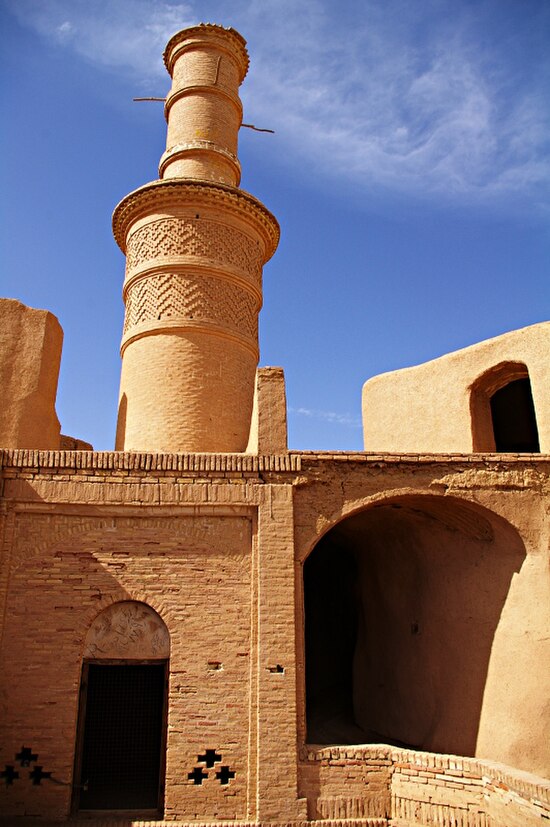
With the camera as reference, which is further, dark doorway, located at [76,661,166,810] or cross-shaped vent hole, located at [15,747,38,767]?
dark doorway, located at [76,661,166,810]

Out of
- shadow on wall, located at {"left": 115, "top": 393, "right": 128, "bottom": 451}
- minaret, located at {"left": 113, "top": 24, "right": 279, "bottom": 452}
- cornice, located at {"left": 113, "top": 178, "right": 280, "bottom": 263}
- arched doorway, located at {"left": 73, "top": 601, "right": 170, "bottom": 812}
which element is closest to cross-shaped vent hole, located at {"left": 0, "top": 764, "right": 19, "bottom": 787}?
arched doorway, located at {"left": 73, "top": 601, "right": 170, "bottom": 812}

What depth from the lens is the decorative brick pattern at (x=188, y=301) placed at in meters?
9.97

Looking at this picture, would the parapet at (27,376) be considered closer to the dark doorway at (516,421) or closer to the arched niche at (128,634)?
the arched niche at (128,634)

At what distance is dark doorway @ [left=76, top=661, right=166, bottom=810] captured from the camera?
7.43 m

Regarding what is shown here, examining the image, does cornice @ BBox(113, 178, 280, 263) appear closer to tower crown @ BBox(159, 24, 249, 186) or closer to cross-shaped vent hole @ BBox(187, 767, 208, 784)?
tower crown @ BBox(159, 24, 249, 186)

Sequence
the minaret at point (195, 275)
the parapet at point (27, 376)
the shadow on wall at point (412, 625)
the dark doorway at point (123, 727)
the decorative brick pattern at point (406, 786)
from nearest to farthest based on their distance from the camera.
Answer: the decorative brick pattern at point (406, 786) < the dark doorway at point (123, 727) < the shadow on wall at point (412, 625) < the parapet at point (27, 376) < the minaret at point (195, 275)

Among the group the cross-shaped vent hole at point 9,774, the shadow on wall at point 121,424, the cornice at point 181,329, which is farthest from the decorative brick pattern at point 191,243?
the cross-shaped vent hole at point 9,774

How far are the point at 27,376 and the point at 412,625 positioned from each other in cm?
583

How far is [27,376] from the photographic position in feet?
28.0

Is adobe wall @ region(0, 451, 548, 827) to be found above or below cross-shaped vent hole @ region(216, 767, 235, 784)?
above

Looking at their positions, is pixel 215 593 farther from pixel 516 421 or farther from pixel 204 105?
pixel 204 105

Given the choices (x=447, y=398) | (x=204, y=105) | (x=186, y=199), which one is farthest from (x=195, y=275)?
(x=447, y=398)

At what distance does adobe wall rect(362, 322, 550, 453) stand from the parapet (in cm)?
481

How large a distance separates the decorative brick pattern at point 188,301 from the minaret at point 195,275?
2 centimetres
